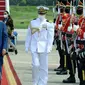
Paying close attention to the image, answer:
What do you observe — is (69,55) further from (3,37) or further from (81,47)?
(3,37)

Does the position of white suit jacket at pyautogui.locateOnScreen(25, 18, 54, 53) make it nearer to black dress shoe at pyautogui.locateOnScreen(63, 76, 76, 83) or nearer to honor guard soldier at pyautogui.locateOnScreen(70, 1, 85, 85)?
honor guard soldier at pyautogui.locateOnScreen(70, 1, 85, 85)

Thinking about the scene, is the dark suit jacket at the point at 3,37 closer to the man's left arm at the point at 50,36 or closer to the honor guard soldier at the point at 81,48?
the man's left arm at the point at 50,36

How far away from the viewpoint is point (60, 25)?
16234mm

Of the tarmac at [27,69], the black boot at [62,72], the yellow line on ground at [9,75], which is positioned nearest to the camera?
the yellow line on ground at [9,75]

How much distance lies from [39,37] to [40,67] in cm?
68

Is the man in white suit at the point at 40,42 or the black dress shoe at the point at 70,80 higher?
the man in white suit at the point at 40,42

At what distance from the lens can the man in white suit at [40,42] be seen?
515 inches

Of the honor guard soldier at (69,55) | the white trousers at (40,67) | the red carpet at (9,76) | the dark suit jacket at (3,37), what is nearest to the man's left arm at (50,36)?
the white trousers at (40,67)

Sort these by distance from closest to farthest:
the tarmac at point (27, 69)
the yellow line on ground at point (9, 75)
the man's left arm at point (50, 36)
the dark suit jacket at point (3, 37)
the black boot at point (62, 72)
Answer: the dark suit jacket at point (3, 37)
the man's left arm at point (50, 36)
the yellow line on ground at point (9, 75)
the tarmac at point (27, 69)
the black boot at point (62, 72)

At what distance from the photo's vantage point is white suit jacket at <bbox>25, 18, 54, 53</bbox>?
→ 1309 centimetres

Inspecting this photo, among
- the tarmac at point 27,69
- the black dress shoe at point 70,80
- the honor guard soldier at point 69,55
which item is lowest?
the tarmac at point 27,69

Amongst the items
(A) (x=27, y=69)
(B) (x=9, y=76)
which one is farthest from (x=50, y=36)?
(A) (x=27, y=69)

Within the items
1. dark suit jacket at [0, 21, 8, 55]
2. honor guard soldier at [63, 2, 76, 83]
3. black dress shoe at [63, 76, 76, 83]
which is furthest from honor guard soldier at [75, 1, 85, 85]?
dark suit jacket at [0, 21, 8, 55]

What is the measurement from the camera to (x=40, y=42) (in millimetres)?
13141
